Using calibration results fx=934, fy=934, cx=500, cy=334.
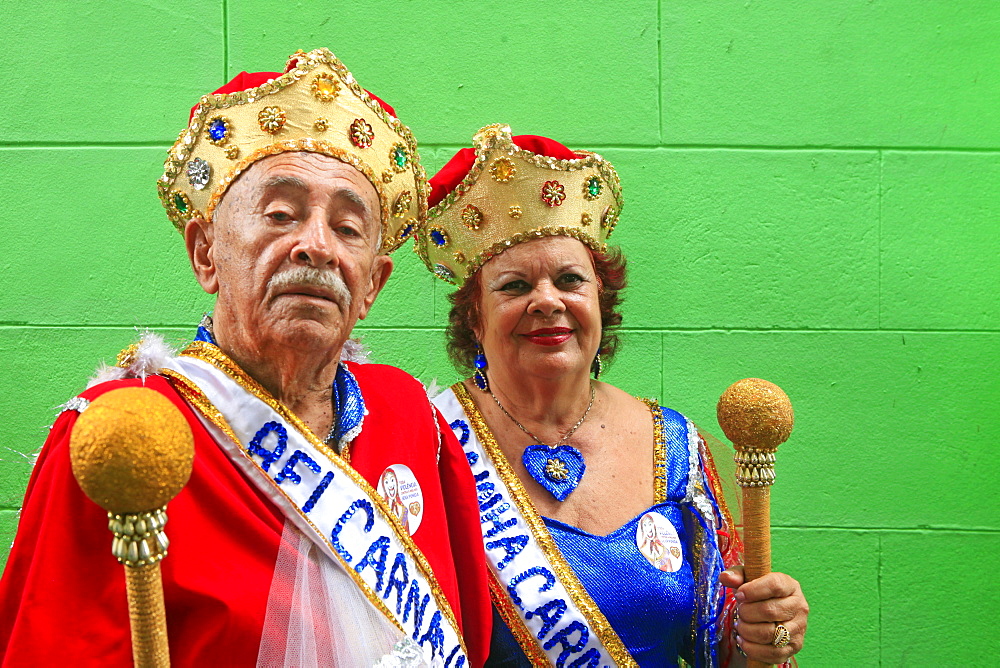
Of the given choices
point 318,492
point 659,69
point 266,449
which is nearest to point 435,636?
point 318,492

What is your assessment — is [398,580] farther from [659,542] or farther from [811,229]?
[811,229]

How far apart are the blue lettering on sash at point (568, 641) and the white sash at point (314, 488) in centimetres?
51

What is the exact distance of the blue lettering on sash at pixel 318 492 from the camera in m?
1.66

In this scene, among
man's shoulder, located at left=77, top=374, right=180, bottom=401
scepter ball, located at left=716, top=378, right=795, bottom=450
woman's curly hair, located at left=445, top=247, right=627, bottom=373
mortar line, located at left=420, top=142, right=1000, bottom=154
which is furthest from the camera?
mortar line, located at left=420, top=142, right=1000, bottom=154

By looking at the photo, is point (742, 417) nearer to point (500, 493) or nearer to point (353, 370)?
point (500, 493)

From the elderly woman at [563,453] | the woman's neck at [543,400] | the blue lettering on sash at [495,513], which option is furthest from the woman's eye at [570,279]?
the blue lettering on sash at [495,513]

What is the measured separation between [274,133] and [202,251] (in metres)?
0.27

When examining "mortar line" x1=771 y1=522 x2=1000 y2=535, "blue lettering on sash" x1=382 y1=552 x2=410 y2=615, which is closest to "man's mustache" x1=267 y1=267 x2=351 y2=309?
"blue lettering on sash" x1=382 y1=552 x2=410 y2=615

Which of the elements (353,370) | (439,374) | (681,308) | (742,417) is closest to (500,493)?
(353,370)

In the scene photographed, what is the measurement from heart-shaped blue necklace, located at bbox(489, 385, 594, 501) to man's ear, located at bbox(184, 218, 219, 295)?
95cm

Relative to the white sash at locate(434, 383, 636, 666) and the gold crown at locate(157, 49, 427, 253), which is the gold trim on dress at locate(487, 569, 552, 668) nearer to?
the white sash at locate(434, 383, 636, 666)

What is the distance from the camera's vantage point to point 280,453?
1.68m

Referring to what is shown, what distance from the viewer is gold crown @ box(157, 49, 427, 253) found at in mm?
1756

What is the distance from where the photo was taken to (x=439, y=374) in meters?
3.14
